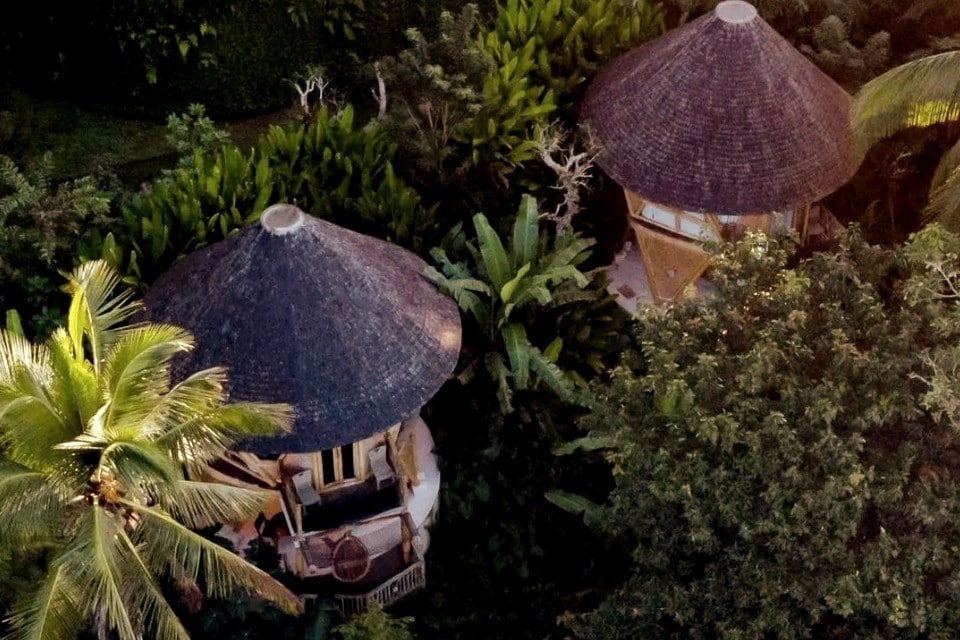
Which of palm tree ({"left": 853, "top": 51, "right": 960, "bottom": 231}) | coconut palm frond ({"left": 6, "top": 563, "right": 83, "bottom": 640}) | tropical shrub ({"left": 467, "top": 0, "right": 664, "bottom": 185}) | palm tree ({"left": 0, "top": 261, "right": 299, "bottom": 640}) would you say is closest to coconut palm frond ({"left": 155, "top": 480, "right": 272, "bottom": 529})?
palm tree ({"left": 0, "top": 261, "right": 299, "bottom": 640})

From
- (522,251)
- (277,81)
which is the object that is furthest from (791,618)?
(277,81)

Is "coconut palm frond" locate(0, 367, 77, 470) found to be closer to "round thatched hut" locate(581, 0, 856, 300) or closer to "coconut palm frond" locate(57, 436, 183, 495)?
"coconut palm frond" locate(57, 436, 183, 495)

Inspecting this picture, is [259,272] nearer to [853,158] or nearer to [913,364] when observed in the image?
[913,364]

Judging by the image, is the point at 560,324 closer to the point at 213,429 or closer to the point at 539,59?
the point at 539,59

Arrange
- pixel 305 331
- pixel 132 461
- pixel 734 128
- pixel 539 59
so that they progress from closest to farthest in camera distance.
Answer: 1. pixel 132 461
2. pixel 305 331
3. pixel 734 128
4. pixel 539 59

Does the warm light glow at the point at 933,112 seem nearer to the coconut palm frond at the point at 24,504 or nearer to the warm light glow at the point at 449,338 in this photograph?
the warm light glow at the point at 449,338

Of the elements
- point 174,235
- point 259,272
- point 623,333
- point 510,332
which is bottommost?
point 623,333

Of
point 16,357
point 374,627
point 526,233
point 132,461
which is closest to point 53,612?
point 132,461
